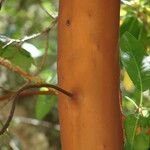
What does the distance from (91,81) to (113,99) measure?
4cm

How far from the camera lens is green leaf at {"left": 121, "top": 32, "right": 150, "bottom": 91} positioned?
2.92 ft

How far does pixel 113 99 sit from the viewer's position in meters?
0.68

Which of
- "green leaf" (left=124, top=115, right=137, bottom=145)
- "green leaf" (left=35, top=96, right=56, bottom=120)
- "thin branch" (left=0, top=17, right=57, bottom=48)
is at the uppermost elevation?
"thin branch" (left=0, top=17, right=57, bottom=48)

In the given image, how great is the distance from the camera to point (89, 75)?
68cm

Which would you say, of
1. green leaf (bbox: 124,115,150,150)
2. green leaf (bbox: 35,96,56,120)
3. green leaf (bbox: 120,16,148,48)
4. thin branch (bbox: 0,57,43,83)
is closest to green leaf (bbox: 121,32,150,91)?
green leaf (bbox: 124,115,150,150)

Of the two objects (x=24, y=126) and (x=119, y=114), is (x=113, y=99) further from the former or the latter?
(x=24, y=126)

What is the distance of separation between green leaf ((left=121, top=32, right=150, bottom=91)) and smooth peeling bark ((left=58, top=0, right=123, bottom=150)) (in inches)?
7.6

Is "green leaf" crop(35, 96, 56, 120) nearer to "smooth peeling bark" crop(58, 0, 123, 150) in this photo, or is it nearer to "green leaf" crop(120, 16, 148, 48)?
"green leaf" crop(120, 16, 148, 48)

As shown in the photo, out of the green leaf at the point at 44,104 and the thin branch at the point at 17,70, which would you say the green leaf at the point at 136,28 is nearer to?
the green leaf at the point at 44,104

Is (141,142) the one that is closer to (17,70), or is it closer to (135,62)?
(135,62)

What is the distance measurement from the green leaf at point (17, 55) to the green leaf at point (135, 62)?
213mm

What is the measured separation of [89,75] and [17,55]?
0.36m

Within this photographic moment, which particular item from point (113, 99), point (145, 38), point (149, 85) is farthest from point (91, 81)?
point (145, 38)

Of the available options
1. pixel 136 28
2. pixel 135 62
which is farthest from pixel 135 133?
pixel 136 28
